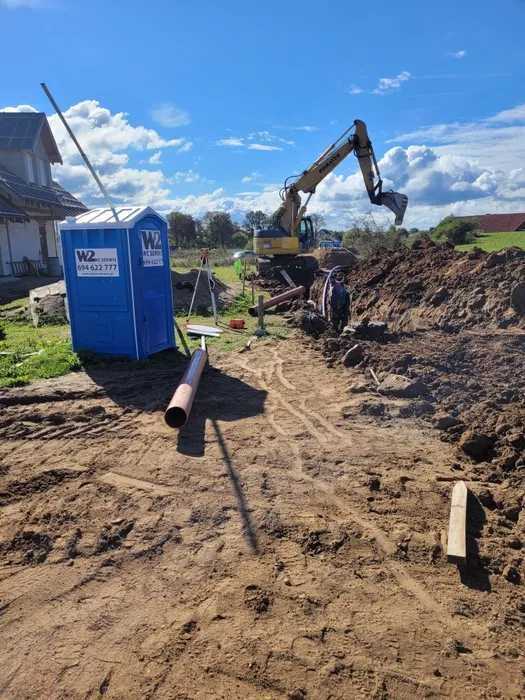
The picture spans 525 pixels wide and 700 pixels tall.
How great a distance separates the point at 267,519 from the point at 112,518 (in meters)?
1.29

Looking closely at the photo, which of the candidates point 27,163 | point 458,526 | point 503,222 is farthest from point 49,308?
point 503,222

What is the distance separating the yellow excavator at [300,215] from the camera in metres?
18.4

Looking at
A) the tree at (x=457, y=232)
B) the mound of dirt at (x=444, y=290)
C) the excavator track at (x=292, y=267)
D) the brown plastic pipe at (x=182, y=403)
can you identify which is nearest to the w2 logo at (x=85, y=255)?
the brown plastic pipe at (x=182, y=403)

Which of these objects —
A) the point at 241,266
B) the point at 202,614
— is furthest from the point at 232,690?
the point at 241,266

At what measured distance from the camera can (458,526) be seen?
4.02 m

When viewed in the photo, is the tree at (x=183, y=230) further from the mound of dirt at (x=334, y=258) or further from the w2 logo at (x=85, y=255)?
the w2 logo at (x=85, y=255)

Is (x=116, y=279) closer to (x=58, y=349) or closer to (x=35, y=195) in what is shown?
(x=58, y=349)

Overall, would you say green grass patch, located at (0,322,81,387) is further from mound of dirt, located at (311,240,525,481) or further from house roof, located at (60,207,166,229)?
mound of dirt, located at (311,240,525,481)

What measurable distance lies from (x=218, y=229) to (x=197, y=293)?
52718 mm

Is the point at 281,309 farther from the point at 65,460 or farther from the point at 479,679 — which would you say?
the point at 479,679

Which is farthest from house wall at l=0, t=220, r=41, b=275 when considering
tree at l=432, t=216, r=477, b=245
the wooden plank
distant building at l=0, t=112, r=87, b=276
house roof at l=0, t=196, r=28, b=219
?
tree at l=432, t=216, r=477, b=245

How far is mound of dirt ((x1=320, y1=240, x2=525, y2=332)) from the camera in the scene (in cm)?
1145

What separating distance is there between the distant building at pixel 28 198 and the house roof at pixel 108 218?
47.2ft

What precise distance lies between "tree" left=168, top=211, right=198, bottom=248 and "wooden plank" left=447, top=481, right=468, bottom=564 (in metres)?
61.7
